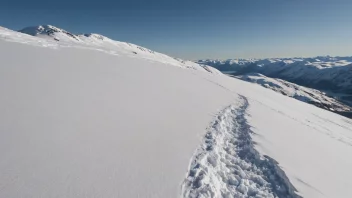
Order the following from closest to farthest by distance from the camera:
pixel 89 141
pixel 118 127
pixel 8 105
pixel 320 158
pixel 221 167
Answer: pixel 89 141
pixel 221 167
pixel 8 105
pixel 118 127
pixel 320 158

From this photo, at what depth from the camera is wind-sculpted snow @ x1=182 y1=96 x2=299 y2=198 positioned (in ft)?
23.8

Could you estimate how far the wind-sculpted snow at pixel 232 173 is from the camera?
7248 millimetres

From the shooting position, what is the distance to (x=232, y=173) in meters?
8.56

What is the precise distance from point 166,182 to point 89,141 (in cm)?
315

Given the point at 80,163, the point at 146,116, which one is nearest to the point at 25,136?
the point at 80,163

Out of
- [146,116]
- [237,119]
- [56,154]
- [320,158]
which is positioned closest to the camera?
[56,154]

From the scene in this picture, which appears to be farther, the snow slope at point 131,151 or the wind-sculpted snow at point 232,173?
the wind-sculpted snow at point 232,173

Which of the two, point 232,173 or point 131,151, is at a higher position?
point 131,151

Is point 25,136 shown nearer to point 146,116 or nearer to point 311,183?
point 146,116

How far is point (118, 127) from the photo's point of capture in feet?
33.6

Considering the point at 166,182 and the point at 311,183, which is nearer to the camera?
the point at 166,182

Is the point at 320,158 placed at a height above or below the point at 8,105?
below

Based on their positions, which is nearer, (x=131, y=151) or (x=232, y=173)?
(x=131, y=151)

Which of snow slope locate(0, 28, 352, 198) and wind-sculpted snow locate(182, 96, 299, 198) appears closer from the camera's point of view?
snow slope locate(0, 28, 352, 198)
